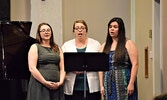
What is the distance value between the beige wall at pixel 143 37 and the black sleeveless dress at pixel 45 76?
137 cm

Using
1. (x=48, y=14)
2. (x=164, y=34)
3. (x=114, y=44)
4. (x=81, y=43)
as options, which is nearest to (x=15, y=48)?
(x=81, y=43)

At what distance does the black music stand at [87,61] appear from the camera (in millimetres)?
3510

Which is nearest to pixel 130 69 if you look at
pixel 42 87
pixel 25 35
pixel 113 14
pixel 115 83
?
pixel 115 83

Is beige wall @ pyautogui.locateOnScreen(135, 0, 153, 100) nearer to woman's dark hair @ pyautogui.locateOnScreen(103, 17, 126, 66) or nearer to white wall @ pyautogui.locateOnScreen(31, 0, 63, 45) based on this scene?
woman's dark hair @ pyautogui.locateOnScreen(103, 17, 126, 66)

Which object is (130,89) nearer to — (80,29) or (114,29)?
(114,29)

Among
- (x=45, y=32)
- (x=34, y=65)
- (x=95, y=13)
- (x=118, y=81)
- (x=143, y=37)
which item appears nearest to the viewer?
(x=118, y=81)

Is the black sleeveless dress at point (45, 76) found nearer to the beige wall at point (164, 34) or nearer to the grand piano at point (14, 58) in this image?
the grand piano at point (14, 58)

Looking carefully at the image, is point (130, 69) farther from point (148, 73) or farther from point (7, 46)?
point (7, 46)

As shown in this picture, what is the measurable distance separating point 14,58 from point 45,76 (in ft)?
1.77

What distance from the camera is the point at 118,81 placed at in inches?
144

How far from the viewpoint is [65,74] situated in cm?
390

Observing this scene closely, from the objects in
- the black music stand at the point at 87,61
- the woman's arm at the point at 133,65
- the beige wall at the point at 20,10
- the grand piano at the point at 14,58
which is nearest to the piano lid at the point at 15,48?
the grand piano at the point at 14,58

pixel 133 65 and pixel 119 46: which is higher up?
pixel 119 46

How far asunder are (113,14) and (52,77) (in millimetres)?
2065
